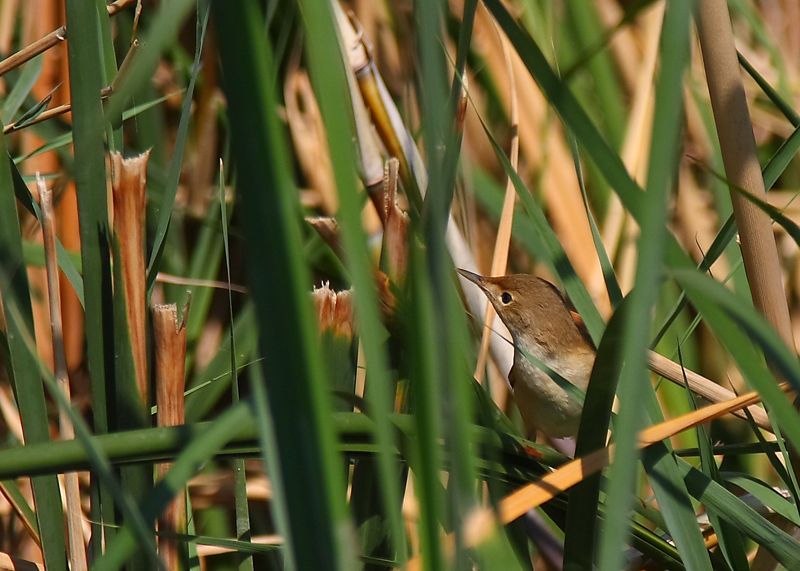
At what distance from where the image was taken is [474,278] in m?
1.65

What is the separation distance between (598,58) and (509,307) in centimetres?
79

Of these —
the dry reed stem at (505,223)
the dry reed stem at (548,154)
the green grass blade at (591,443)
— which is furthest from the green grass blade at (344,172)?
the dry reed stem at (548,154)

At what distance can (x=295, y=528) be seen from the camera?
53cm

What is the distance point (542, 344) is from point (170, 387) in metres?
1.01

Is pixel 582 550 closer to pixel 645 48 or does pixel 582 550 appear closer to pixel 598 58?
pixel 598 58

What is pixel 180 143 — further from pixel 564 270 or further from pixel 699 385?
pixel 699 385

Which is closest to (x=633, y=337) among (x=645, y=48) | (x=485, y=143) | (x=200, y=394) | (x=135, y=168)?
(x=135, y=168)

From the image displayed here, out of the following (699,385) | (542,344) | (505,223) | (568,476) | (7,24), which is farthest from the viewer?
(7,24)

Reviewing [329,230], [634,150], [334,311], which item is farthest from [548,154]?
[334,311]

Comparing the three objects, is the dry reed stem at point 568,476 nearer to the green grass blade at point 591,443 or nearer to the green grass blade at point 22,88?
the green grass blade at point 591,443

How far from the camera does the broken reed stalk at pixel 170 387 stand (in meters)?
0.98

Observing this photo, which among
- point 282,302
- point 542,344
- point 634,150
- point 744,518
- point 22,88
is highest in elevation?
point 634,150

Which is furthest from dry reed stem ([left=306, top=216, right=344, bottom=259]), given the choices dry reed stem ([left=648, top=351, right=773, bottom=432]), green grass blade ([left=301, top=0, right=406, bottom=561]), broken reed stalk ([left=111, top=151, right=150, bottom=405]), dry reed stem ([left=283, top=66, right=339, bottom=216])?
dry reed stem ([left=283, top=66, right=339, bottom=216])

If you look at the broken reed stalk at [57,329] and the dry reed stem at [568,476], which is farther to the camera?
the broken reed stalk at [57,329]
